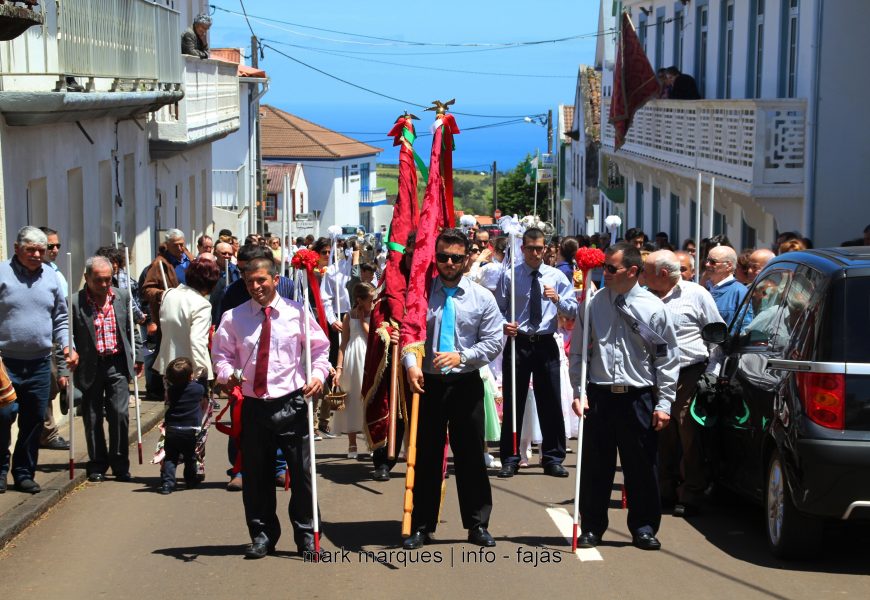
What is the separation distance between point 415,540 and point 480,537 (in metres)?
0.41

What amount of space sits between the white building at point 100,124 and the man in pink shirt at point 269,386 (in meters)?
4.72

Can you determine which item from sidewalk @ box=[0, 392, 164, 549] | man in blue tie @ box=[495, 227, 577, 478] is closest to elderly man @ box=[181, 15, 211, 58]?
sidewalk @ box=[0, 392, 164, 549]

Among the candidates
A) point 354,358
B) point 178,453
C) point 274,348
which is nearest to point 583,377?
point 274,348

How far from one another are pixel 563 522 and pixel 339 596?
2.30 metres

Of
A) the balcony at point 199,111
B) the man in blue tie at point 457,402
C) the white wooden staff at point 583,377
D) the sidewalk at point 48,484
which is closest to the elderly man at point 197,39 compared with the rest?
the balcony at point 199,111

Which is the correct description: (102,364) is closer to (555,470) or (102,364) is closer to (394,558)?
(394,558)

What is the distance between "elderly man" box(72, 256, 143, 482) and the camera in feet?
35.5

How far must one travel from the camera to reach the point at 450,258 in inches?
331

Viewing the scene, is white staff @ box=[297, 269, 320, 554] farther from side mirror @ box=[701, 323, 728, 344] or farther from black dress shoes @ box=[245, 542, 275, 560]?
side mirror @ box=[701, 323, 728, 344]

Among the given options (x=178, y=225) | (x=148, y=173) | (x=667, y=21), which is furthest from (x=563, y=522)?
(x=667, y=21)

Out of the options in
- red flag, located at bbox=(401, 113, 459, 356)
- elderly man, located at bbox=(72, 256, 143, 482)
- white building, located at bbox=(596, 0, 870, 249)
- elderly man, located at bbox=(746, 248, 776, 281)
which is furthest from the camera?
white building, located at bbox=(596, 0, 870, 249)

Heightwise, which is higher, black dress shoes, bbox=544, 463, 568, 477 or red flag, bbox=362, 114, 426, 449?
red flag, bbox=362, 114, 426, 449

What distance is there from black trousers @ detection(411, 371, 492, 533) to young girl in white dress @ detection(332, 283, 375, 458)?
10.6 feet

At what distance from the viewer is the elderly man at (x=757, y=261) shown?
457 inches
